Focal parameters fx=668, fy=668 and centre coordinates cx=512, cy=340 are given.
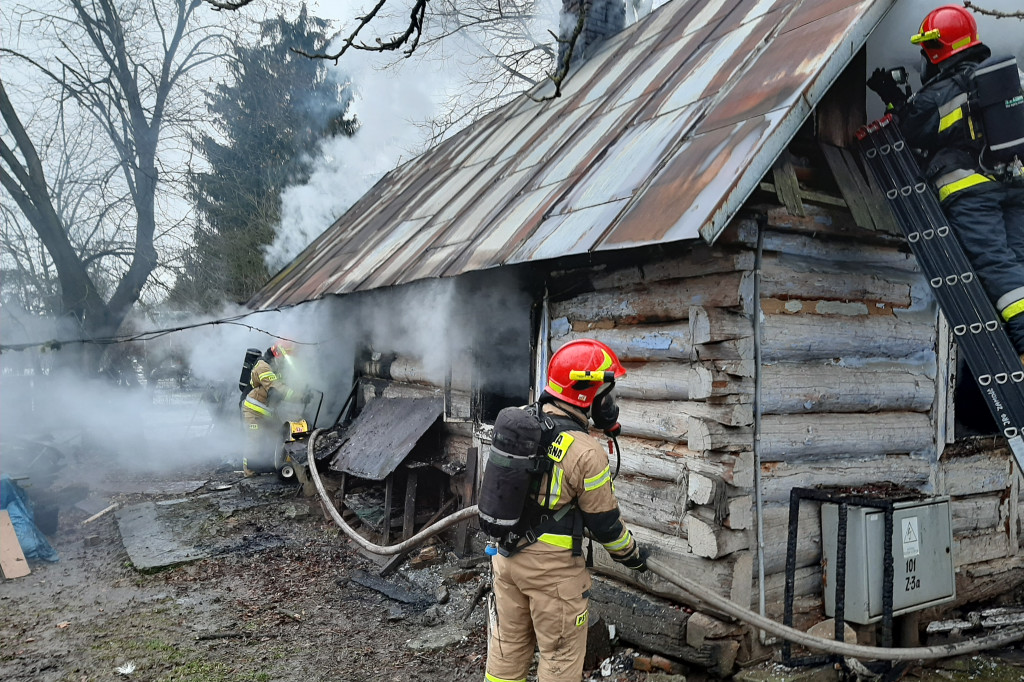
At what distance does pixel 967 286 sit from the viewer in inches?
149

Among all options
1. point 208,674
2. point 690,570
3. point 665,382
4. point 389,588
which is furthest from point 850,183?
point 208,674

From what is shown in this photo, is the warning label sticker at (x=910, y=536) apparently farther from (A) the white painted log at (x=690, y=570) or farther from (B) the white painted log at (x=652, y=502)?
(B) the white painted log at (x=652, y=502)

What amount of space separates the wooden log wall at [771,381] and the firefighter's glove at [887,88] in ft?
2.62

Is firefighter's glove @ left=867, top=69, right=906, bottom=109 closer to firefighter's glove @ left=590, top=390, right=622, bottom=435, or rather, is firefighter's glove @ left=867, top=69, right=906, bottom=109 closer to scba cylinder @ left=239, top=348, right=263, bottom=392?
firefighter's glove @ left=590, top=390, right=622, bottom=435

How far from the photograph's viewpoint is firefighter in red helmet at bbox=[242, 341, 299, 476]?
36.2 feet

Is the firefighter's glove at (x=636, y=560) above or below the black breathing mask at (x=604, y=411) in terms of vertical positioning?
below

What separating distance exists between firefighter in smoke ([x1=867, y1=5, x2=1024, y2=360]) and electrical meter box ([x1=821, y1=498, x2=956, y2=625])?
1.42 metres

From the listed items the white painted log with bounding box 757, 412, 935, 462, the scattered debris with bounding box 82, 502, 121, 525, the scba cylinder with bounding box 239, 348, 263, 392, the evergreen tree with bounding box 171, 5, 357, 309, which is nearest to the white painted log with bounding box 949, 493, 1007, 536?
the white painted log with bounding box 757, 412, 935, 462

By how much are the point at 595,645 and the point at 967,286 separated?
324 cm

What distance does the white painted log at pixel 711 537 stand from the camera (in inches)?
165

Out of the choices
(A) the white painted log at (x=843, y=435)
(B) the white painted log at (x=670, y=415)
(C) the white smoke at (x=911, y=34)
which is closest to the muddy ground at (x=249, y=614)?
(A) the white painted log at (x=843, y=435)

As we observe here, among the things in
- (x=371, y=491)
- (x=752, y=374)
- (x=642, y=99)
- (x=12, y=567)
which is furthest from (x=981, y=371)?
(x=12, y=567)

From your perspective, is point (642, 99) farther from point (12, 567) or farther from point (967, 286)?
point (12, 567)

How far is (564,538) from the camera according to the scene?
11.4 feet
